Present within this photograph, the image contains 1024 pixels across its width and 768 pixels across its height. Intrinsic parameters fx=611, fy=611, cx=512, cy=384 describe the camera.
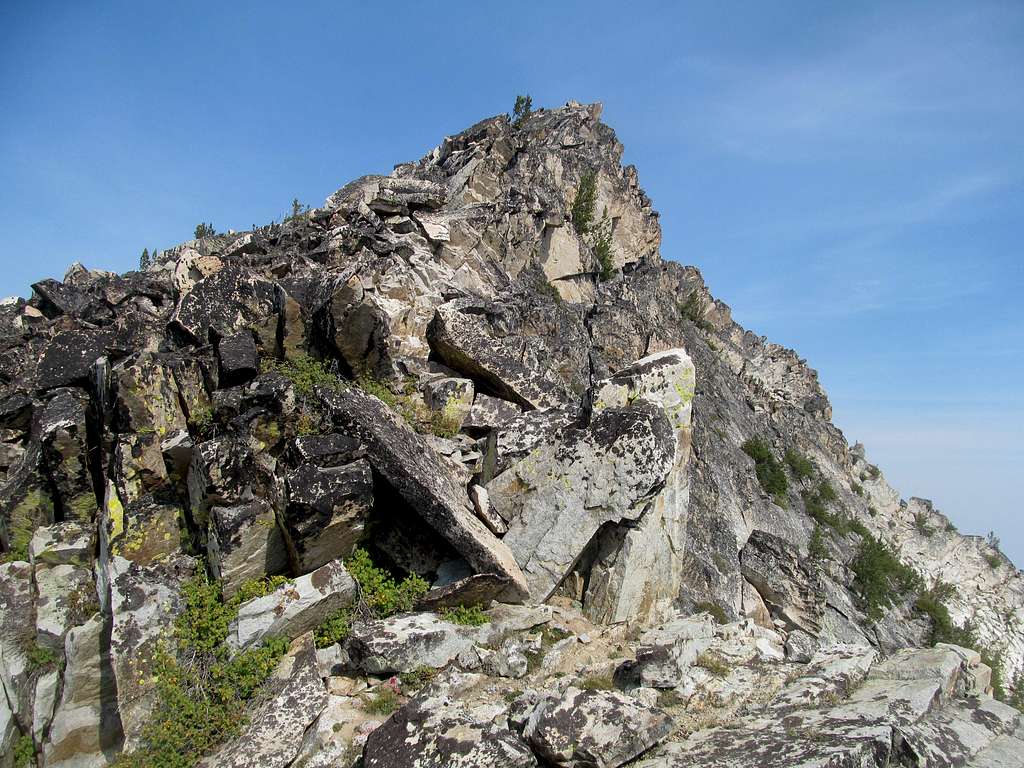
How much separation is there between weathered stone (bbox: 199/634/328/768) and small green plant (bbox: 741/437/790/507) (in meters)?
28.0

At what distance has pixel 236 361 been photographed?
859 centimetres

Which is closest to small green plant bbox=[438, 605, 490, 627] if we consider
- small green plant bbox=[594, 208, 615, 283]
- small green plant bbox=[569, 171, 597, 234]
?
small green plant bbox=[594, 208, 615, 283]

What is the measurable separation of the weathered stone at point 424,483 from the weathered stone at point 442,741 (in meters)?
1.93

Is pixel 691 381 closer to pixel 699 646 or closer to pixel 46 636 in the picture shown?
pixel 699 646

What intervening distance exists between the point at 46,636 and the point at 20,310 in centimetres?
1562

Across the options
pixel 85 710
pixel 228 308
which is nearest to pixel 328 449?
pixel 85 710

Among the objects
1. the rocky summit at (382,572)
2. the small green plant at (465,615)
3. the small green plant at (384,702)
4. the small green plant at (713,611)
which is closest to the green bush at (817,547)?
the rocky summit at (382,572)

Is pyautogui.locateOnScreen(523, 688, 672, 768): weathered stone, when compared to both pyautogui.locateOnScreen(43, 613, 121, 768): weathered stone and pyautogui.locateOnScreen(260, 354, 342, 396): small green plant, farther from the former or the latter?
pyautogui.locateOnScreen(260, 354, 342, 396): small green plant

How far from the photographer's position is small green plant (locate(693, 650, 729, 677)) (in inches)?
253

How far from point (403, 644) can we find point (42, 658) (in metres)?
4.54

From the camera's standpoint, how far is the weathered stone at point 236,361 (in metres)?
8.55

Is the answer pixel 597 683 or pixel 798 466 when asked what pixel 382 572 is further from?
pixel 798 466

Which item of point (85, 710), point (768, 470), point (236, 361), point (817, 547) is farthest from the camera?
point (768, 470)

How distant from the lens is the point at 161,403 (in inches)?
322
